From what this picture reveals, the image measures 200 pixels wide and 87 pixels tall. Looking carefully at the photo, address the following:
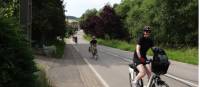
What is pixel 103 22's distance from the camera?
8762cm

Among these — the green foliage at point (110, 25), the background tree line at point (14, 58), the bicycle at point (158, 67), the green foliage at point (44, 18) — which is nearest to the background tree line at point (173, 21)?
the green foliage at point (44, 18)

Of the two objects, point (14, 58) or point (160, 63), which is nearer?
point (14, 58)

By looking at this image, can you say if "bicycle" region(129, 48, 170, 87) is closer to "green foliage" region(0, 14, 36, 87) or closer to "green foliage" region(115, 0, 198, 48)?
"green foliage" region(0, 14, 36, 87)

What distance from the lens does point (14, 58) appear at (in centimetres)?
746

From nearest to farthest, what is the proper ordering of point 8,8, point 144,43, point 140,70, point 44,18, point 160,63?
point 160,63 → point 144,43 → point 140,70 → point 8,8 → point 44,18

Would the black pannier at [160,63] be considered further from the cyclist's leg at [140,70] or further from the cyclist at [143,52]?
the cyclist's leg at [140,70]

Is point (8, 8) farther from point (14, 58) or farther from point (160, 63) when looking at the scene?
point (14, 58)

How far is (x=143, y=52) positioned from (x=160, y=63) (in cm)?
105

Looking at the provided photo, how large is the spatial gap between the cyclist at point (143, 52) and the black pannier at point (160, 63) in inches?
25.9

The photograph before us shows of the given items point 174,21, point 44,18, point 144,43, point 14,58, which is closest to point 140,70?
point 144,43

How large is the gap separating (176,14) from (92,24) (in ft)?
156

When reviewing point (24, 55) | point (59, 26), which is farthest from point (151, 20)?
point (24, 55)

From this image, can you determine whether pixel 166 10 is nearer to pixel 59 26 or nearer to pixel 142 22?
pixel 142 22

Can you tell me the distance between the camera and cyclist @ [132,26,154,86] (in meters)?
11.2
